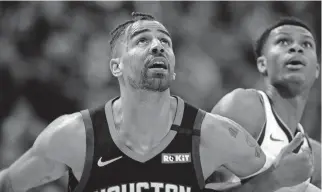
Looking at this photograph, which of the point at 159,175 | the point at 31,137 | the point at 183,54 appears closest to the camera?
the point at 159,175

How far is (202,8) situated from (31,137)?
287 centimetres

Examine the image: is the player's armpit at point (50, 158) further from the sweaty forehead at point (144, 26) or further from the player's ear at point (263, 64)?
the player's ear at point (263, 64)

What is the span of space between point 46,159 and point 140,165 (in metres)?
0.56

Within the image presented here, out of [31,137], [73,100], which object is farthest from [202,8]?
[31,137]

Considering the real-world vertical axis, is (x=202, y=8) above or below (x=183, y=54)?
above

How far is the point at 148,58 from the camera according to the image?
325cm

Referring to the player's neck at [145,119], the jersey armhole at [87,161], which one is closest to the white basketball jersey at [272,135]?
the player's neck at [145,119]

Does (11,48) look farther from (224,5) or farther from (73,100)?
(224,5)

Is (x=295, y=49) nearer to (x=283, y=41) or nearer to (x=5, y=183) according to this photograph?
(x=283, y=41)

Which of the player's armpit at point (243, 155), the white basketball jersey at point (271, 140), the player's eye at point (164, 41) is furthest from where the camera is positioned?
the white basketball jersey at point (271, 140)

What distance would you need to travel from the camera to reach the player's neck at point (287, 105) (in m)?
4.35

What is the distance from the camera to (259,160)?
3.35 m

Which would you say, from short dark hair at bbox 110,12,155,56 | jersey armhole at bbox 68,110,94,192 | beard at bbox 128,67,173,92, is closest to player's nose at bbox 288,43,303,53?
short dark hair at bbox 110,12,155,56

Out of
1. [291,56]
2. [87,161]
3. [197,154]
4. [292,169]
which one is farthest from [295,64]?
[87,161]
